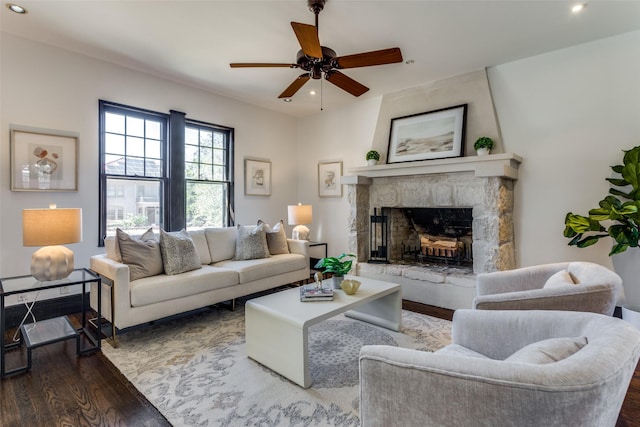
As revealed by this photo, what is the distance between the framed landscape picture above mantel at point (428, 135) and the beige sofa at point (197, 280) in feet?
6.14

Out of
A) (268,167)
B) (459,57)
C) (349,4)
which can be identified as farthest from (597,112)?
(268,167)

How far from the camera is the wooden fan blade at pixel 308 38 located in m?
1.97

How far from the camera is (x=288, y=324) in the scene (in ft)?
6.87

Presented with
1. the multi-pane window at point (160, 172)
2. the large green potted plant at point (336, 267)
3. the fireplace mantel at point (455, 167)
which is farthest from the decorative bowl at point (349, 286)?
the multi-pane window at point (160, 172)

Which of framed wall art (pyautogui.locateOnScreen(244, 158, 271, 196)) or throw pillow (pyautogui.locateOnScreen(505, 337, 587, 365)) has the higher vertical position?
framed wall art (pyautogui.locateOnScreen(244, 158, 271, 196))

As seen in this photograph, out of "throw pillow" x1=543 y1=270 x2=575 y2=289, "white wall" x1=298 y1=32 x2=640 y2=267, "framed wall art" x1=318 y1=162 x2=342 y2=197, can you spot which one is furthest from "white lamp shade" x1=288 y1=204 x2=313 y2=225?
"throw pillow" x1=543 y1=270 x2=575 y2=289

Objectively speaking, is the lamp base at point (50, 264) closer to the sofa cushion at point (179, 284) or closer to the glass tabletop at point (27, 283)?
the glass tabletop at point (27, 283)

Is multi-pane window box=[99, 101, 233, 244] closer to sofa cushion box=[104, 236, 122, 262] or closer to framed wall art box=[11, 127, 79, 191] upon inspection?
framed wall art box=[11, 127, 79, 191]

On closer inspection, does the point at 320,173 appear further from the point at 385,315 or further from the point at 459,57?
the point at 385,315

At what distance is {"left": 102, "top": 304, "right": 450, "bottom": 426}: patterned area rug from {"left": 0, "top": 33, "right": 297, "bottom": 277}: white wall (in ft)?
4.94

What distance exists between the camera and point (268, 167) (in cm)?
544

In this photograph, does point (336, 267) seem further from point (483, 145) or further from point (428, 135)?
point (428, 135)

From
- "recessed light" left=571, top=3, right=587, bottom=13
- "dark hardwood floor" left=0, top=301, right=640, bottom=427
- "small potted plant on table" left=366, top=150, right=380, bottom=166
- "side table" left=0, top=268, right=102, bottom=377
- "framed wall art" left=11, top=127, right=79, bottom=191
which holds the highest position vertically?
"recessed light" left=571, top=3, right=587, bottom=13

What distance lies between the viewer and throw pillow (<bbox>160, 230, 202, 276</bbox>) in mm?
3098
